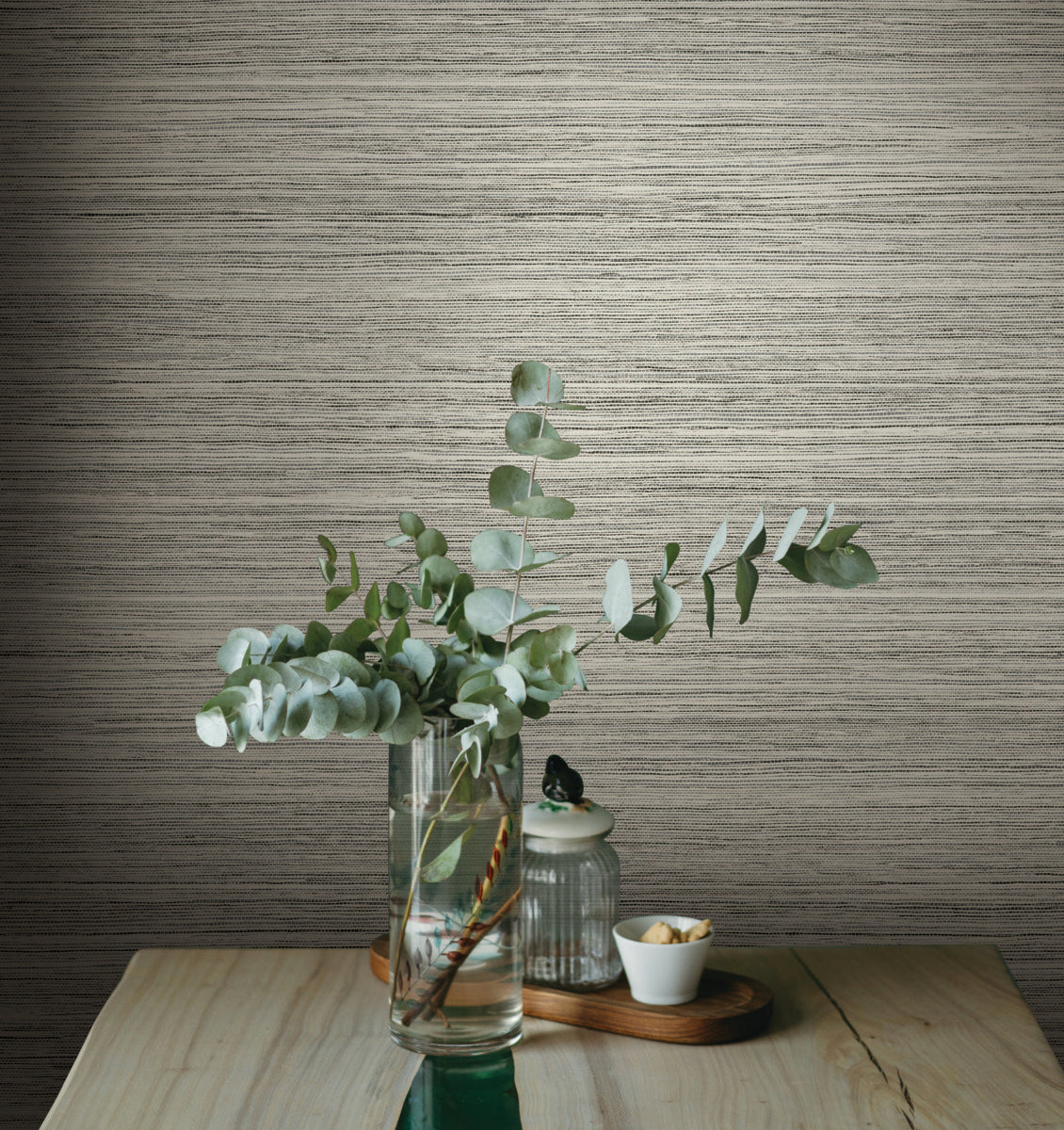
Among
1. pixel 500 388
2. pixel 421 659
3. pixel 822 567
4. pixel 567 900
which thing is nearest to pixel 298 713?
pixel 421 659

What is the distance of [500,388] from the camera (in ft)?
4.66

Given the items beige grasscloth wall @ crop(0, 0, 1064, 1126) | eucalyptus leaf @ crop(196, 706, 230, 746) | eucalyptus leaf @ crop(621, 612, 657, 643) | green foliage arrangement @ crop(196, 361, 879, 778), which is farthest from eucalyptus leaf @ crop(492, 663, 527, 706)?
beige grasscloth wall @ crop(0, 0, 1064, 1126)

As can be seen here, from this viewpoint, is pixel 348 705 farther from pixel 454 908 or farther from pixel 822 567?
pixel 822 567

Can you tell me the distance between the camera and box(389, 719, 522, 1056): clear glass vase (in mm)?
985

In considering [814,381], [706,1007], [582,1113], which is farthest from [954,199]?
[582,1113]

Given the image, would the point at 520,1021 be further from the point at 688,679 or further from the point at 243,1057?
the point at 688,679

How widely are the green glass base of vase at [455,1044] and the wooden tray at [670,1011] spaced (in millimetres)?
64

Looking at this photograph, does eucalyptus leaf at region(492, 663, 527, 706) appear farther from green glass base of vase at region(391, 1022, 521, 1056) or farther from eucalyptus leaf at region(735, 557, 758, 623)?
green glass base of vase at region(391, 1022, 521, 1056)

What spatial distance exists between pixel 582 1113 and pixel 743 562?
1.45ft

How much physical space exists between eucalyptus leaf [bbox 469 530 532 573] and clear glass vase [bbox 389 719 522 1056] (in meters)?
0.14

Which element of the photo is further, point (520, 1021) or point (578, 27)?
point (578, 27)

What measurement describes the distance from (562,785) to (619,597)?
24 cm

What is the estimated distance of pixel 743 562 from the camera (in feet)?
3.18

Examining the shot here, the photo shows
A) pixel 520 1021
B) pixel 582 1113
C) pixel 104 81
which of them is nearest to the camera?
pixel 582 1113
